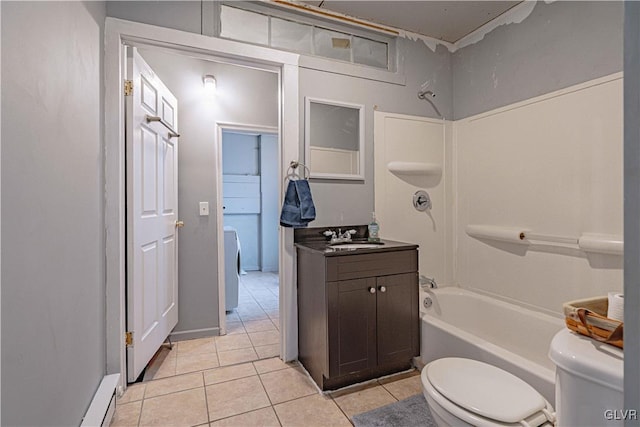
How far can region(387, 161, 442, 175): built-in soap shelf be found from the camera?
252 centimetres

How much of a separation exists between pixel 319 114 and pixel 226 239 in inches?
61.2

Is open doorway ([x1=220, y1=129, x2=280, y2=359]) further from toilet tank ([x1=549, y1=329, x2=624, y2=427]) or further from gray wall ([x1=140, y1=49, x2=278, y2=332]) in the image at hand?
toilet tank ([x1=549, y1=329, x2=624, y2=427])

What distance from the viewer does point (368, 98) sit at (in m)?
2.45

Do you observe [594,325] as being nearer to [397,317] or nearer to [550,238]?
[397,317]

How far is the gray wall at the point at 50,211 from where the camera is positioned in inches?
34.1

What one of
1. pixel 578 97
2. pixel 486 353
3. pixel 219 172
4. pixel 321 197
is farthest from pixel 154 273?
pixel 578 97

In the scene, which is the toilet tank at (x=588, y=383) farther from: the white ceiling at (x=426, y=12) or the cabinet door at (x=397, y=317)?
the white ceiling at (x=426, y=12)

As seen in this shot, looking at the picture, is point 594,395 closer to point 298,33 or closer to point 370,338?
point 370,338

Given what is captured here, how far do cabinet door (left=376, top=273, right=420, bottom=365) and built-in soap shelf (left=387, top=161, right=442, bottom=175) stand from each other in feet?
2.91

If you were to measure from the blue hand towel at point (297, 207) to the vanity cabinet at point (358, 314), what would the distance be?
21cm

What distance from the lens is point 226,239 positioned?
10.2 feet

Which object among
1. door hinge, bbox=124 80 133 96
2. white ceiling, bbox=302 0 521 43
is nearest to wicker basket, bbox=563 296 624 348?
white ceiling, bbox=302 0 521 43

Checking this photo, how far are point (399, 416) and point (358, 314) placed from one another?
541 millimetres
